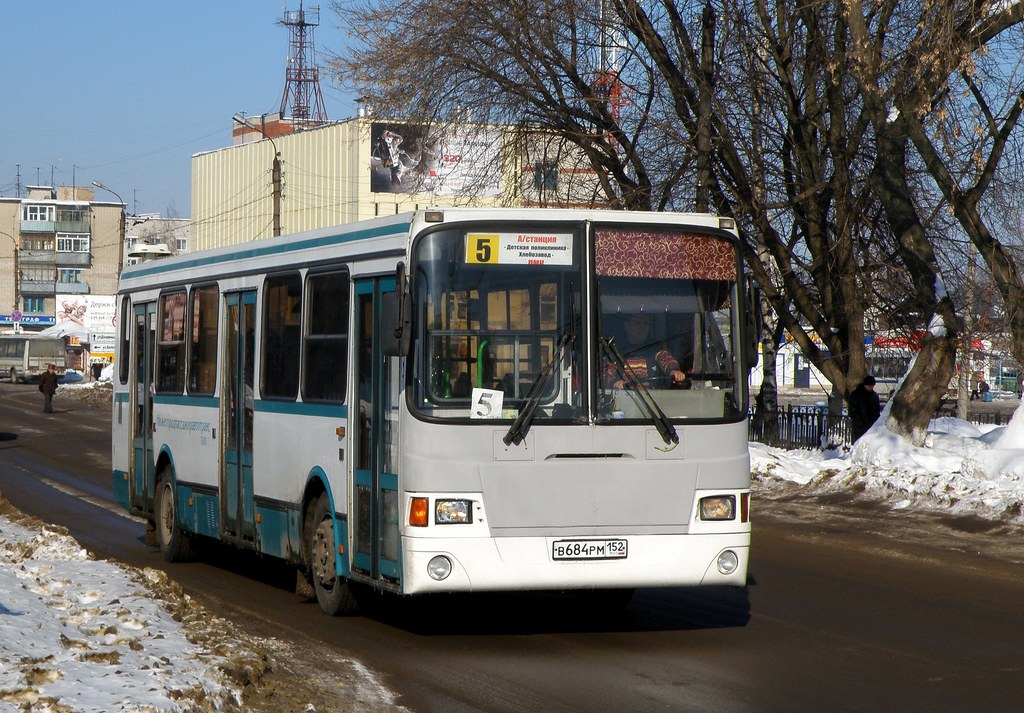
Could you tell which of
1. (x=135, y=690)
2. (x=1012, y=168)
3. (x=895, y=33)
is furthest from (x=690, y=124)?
(x=135, y=690)

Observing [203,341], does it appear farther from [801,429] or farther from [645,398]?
[801,429]

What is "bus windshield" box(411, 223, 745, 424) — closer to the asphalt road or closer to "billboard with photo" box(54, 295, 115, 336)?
the asphalt road

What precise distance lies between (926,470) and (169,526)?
10378 millimetres

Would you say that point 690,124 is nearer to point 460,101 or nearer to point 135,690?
point 460,101

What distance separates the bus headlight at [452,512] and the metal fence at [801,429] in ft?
54.9

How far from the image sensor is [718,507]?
9594mm

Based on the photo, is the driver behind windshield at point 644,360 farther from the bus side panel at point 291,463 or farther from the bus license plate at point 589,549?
the bus side panel at point 291,463

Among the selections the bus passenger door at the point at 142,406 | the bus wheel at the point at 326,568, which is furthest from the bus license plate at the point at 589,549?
the bus passenger door at the point at 142,406

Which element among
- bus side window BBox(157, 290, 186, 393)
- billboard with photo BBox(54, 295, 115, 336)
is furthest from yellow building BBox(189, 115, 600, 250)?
bus side window BBox(157, 290, 186, 393)

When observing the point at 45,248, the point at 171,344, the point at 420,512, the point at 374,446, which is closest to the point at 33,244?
the point at 45,248

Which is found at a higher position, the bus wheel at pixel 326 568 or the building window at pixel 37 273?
the building window at pixel 37 273

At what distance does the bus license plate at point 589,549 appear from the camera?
927 cm

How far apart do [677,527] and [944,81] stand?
11.0 m

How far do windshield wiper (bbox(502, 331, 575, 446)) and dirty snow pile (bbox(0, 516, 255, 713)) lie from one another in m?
2.15
